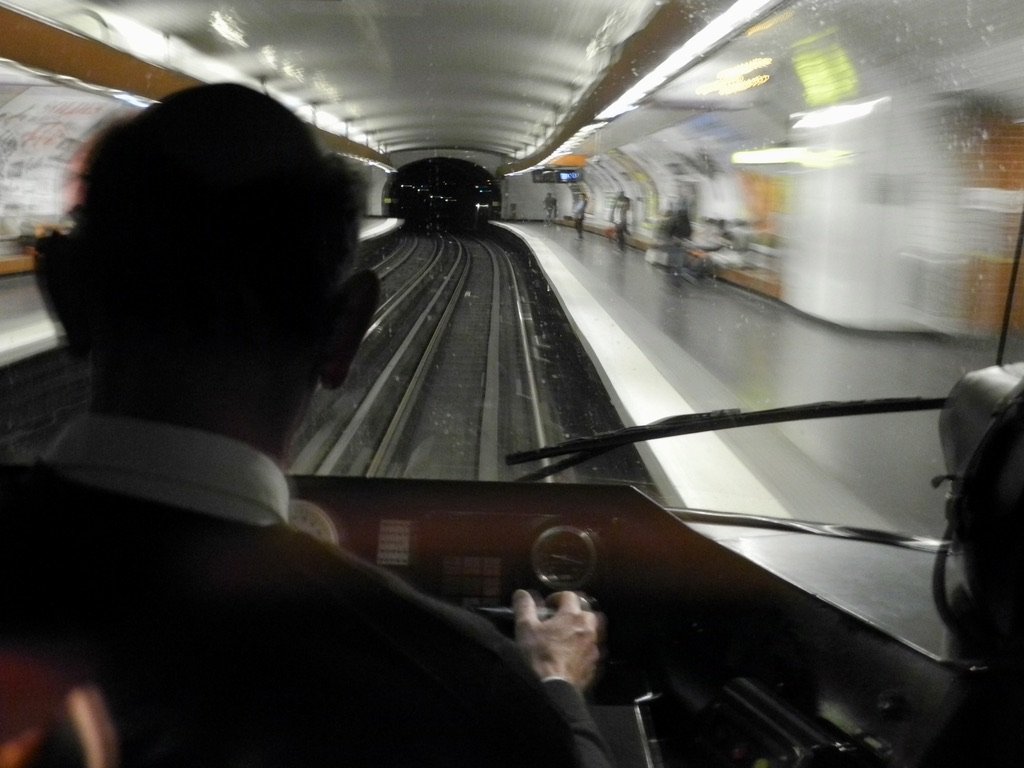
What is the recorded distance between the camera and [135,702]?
0.76m

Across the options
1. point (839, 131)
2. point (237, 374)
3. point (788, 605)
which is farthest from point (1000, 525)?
point (839, 131)

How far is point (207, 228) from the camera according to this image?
0.91 meters

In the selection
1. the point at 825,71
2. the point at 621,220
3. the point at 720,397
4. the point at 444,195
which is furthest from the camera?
the point at 825,71

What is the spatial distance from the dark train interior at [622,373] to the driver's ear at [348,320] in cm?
15

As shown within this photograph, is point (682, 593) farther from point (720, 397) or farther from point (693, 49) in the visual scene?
point (693, 49)

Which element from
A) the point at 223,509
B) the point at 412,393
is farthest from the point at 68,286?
the point at 412,393

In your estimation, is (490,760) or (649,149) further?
(649,149)

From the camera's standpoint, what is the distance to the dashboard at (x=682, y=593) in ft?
6.00

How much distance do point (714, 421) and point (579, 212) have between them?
98 centimetres

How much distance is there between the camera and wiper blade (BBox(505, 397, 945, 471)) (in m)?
2.17

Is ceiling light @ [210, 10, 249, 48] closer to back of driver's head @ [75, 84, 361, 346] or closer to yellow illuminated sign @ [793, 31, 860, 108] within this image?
back of driver's head @ [75, 84, 361, 346]

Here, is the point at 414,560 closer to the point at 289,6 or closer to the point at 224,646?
the point at 289,6

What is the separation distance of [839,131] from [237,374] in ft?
15.4

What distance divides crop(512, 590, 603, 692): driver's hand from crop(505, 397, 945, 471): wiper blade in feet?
2.42
